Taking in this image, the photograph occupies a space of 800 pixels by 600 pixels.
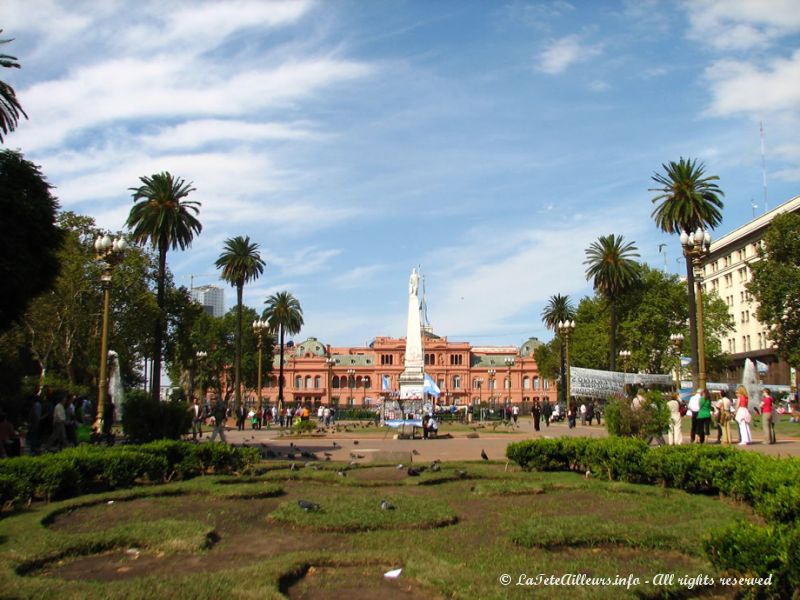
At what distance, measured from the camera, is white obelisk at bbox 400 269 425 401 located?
45.5 meters

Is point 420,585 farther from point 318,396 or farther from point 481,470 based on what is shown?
point 318,396

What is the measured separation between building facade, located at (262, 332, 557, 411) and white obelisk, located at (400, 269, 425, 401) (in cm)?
6553

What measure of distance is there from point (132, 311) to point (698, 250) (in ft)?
102

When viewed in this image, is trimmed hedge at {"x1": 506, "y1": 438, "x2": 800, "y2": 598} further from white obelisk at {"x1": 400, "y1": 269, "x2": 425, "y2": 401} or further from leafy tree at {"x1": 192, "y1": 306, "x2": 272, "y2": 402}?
leafy tree at {"x1": 192, "y1": 306, "x2": 272, "y2": 402}

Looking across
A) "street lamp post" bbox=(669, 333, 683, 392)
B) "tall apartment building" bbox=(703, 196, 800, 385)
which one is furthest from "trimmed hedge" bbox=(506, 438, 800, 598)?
"tall apartment building" bbox=(703, 196, 800, 385)

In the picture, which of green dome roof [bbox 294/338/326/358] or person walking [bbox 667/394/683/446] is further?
green dome roof [bbox 294/338/326/358]

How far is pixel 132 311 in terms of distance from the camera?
41125 millimetres

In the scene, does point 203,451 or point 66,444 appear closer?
point 203,451

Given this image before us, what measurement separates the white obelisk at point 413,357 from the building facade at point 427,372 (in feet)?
215

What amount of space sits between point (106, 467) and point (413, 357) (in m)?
34.5

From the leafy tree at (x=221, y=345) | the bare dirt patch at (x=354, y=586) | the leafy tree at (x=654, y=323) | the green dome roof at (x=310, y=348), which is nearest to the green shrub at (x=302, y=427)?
the bare dirt patch at (x=354, y=586)

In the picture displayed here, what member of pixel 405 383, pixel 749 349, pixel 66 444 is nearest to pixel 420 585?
pixel 66 444

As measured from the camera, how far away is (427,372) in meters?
115

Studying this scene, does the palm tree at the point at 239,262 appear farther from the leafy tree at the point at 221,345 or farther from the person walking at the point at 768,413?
the person walking at the point at 768,413
